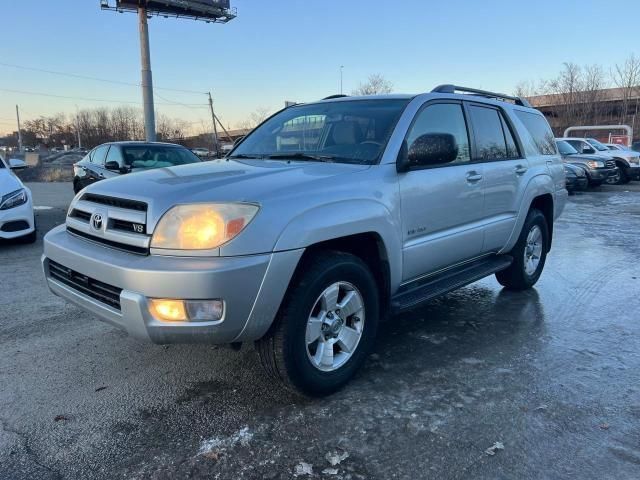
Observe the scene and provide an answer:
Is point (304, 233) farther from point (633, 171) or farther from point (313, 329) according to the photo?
point (633, 171)

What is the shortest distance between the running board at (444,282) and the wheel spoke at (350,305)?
0.32m

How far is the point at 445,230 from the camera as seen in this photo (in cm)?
373

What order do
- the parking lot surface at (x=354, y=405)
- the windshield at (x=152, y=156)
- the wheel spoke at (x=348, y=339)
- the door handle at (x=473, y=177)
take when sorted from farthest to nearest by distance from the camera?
the windshield at (x=152, y=156), the door handle at (x=473, y=177), the wheel spoke at (x=348, y=339), the parking lot surface at (x=354, y=405)

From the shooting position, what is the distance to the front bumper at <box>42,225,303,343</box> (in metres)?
2.39

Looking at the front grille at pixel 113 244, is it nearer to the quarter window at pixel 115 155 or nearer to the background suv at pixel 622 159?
the quarter window at pixel 115 155

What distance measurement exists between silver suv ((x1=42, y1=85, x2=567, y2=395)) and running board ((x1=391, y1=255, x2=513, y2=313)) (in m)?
0.02

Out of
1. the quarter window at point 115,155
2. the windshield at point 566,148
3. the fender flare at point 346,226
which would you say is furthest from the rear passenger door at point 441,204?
the windshield at point 566,148

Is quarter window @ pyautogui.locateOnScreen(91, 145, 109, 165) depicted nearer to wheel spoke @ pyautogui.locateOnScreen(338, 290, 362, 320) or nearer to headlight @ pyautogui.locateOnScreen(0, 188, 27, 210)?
headlight @ pyautogui.locateOnScreen(0, 188, 27, 210)

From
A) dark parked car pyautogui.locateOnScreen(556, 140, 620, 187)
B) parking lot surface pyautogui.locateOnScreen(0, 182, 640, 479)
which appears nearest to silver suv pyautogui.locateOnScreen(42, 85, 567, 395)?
parking lot surface pyautogui.locateOnScreen(0, 182, 640, 479)

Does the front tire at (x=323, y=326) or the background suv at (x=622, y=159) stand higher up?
the background suv at (x=622, y=159)

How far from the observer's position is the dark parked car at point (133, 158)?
915cm

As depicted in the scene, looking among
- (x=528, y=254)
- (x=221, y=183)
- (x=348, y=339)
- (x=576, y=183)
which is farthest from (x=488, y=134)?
(x=576, y=183)

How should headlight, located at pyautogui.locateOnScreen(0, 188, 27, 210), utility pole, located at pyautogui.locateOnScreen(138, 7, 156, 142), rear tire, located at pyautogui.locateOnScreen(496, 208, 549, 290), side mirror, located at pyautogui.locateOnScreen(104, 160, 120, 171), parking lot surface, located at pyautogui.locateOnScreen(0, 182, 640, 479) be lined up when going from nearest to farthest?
parking lot surface, located at pyautogui.locateOnScreen(0, 182, 640, 479) → rear tire, located at pyautogui.locateOnScreen(496, 208, 549, 290) → headlight, located at pyautogui.locateOnScreen(0, 188, 27, 210) → side mirror, located at pyautogui.locateOnScreen(104, 160, 120, 171) → utility pole, located at pyautogui.locateOnScreen(138, 7, 156, 142)

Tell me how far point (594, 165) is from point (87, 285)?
17.9 metres
